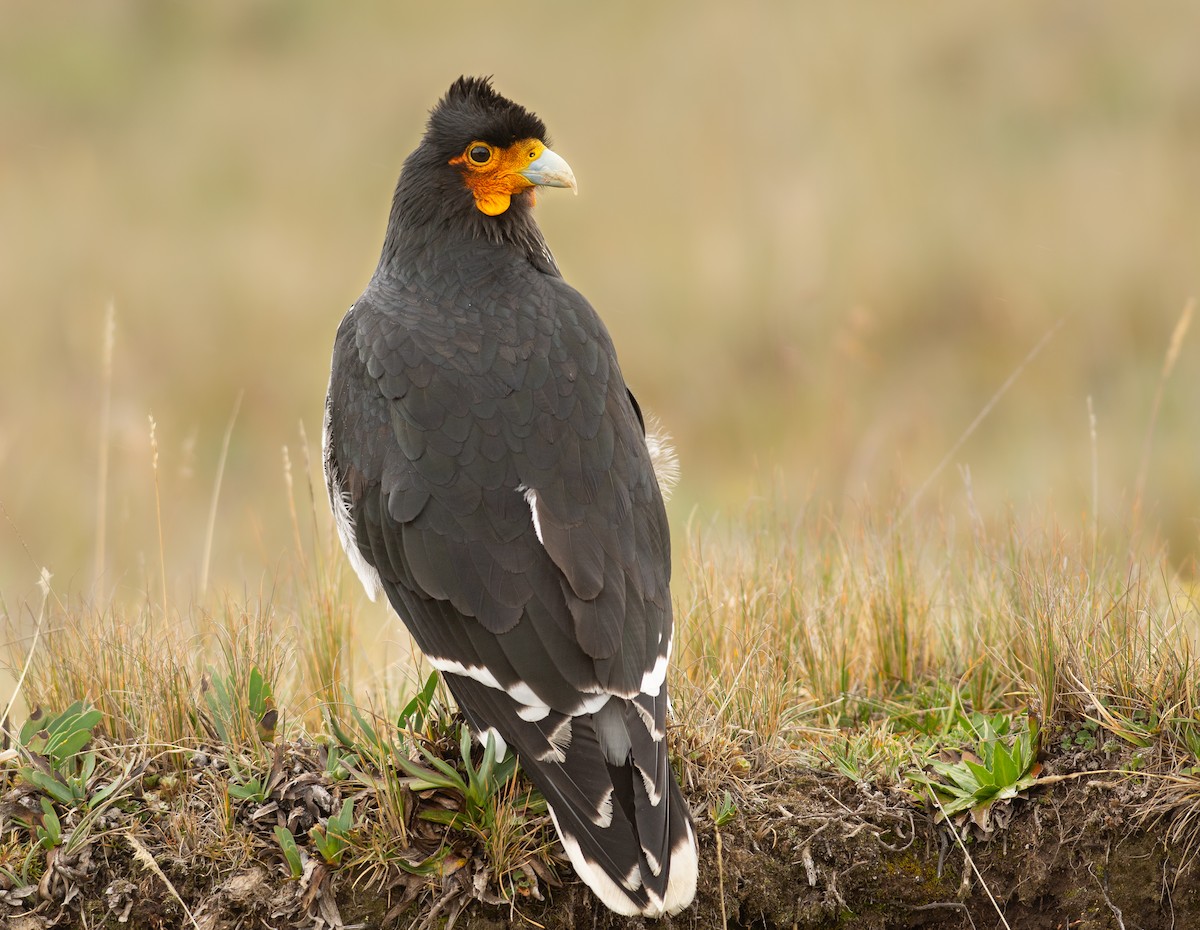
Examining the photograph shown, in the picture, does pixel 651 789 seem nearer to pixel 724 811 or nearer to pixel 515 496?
pixel 724 811

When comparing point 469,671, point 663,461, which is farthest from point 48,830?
point 663,461

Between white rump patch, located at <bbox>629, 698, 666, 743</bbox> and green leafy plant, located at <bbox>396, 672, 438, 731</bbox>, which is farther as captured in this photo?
green leafy plant, located at <bbox>396, 672, 438, 731</bbox>

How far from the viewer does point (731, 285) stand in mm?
12969

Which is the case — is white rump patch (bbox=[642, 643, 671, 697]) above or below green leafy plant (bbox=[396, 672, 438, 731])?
above

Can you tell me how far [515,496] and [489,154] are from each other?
1408mm

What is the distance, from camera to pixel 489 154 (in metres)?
4.33

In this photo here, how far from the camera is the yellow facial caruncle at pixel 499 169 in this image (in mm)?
4320

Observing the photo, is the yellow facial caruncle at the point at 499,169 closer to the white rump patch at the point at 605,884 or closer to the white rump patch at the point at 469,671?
the white rump patch at the point at 469,671

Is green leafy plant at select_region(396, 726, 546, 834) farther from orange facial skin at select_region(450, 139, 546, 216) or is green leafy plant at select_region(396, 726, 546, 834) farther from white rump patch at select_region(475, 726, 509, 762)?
orange facial skin at select_region(450, 139, 546, 216)

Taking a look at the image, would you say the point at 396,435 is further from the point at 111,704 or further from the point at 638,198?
the point at 638,198

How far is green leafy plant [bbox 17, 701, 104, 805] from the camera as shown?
11.1 feet

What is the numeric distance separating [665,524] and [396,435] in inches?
32.8

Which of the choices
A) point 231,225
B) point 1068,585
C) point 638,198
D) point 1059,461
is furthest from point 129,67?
point 1068,585

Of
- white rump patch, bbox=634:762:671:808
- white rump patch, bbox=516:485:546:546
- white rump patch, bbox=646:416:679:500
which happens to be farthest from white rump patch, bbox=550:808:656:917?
white rump patch, bbox=646:416:679:500
